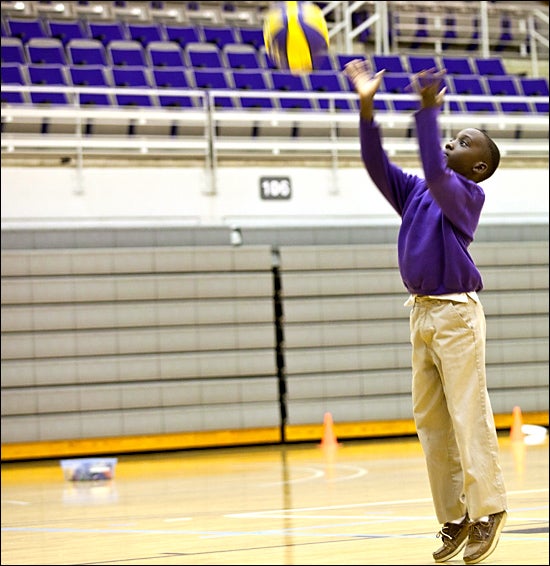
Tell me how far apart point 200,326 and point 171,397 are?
2.90ft

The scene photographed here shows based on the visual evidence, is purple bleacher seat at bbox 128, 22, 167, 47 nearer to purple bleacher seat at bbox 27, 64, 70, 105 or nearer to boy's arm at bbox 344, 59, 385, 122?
purple bleacher seat at bbox 27, 64, 70, 105

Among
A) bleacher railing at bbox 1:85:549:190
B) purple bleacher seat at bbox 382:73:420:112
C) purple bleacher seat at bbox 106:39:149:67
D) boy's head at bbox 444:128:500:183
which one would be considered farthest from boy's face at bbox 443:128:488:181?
purple bleacher seat at bbox 106:39:149:67

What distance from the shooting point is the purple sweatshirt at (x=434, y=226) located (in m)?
2.70

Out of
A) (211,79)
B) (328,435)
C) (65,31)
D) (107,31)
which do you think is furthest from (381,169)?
(107,31)

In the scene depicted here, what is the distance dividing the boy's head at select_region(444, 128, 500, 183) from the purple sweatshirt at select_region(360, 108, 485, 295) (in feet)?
0.20

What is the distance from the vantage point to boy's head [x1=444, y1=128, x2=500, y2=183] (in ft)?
9.34

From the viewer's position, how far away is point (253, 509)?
860 centimetres

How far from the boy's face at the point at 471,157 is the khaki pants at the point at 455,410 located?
0.33 m

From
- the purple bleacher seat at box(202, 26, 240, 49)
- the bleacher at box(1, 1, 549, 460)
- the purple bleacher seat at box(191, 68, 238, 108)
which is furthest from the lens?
the purple bleacher seat at box(202, 26, 240, 49)

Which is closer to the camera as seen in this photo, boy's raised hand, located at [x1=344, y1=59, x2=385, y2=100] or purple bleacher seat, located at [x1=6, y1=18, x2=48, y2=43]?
boy's raised hand, located at [x1=344, y1=59, x2=385, y2=100]

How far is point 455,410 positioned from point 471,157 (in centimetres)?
65

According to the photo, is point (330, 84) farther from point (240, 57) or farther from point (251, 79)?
point (240, 57)

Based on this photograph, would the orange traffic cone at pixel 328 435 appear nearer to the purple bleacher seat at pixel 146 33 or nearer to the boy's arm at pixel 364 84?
the purple bleacher seat at pixel 146 33

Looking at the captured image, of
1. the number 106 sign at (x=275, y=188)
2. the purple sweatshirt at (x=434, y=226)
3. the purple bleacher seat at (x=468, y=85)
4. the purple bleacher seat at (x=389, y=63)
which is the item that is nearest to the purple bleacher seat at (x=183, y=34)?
the purple bleacher seat at (x=389, y=63)
